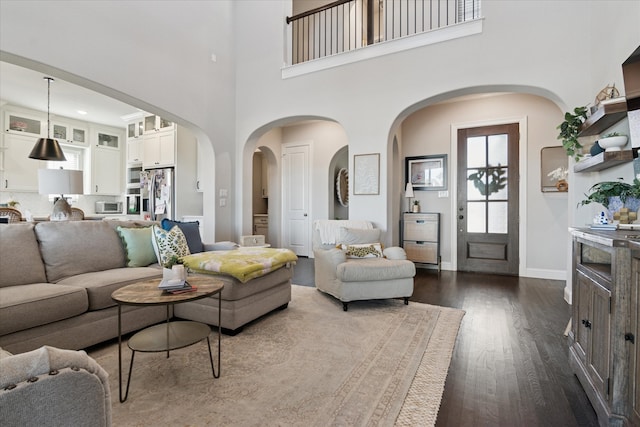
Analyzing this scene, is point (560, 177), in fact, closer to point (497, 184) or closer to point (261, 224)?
point (497, 184)

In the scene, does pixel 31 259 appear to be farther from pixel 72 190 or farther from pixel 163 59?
pixel 163 59

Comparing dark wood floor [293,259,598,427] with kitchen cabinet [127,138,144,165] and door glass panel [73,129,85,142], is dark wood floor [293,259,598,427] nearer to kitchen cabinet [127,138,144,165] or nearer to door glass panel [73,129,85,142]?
kitchen cabinet [127,138,144,165]

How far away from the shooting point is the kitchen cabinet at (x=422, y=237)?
5266 mm

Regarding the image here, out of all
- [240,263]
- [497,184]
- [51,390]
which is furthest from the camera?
[497,184]

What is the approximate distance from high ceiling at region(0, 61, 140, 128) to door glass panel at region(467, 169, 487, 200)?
6.32 metres

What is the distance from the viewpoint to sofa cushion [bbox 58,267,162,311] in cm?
228

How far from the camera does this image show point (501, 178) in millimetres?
4992

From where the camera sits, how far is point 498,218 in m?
5.01

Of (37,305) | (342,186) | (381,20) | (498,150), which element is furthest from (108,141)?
(498,150)

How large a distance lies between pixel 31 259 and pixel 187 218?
126 inches

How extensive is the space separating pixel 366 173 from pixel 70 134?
641 cm

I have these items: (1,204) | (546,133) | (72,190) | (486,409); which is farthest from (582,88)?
(1,204)

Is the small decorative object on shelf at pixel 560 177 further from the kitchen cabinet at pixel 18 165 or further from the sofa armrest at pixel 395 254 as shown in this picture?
the kitchen cabinet at pixel 18 165

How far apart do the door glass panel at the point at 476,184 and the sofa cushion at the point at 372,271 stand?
8.55 ft
